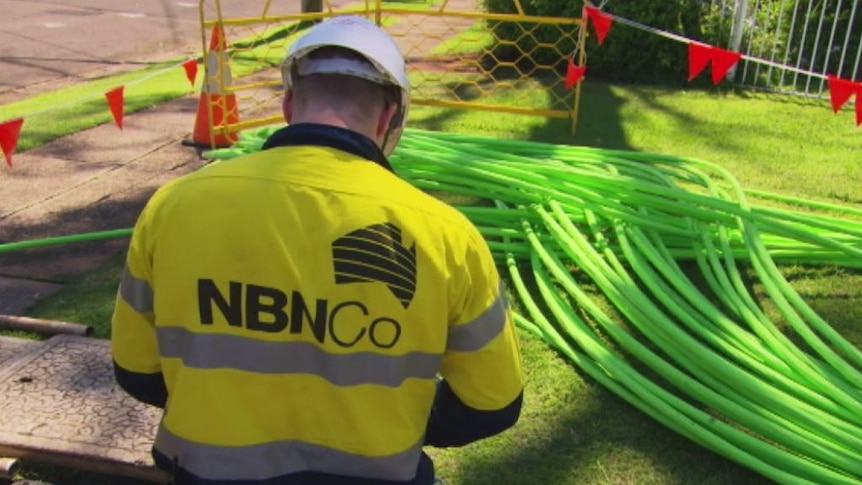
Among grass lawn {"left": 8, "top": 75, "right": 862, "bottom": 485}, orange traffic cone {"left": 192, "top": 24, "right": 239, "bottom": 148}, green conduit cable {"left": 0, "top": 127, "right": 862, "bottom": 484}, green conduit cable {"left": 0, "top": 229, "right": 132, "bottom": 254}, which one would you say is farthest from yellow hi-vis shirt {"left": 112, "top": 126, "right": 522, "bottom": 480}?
orange traffic cone {"left": 192, "top": 24, "right": 239, "bottom": 148}

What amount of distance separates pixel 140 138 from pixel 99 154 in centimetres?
47

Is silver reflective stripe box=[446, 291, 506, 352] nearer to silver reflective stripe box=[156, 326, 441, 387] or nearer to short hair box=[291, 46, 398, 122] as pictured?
silver reflective stripe box=[156, 326, 441, 387]

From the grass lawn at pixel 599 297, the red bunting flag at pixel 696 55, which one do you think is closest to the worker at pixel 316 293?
the grass lawn at pixel 599 297

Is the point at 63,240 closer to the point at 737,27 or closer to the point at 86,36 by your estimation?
the point at 737,27

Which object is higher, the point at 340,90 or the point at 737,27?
the point at 340,90

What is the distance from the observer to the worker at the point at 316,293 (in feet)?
4.49

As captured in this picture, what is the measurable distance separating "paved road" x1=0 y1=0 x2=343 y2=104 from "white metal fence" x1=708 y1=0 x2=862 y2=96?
16.1 feet

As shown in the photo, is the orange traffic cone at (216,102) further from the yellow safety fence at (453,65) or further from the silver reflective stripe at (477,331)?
the silver reflective stripe at (477,331)

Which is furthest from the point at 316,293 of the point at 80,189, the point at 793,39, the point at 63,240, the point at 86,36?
the point at 86,36

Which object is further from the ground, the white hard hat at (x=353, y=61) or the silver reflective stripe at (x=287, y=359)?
the white hard hat at (x=353, y=61)

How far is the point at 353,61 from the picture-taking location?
1.45 meters

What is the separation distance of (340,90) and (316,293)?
0.37 meters

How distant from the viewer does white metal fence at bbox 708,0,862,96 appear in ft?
26.8

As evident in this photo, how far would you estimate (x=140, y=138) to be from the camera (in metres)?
6.40
